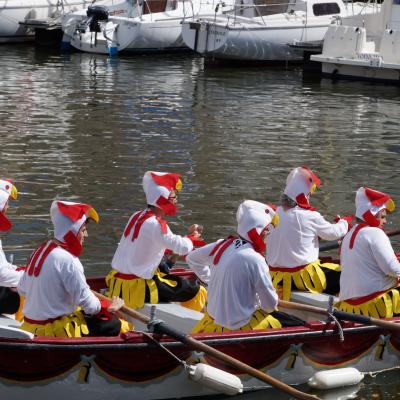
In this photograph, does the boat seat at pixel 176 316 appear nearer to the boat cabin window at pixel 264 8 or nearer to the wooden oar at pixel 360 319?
the wooden oar at pixel 360 319

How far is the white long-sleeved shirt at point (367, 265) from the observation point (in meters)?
12.6

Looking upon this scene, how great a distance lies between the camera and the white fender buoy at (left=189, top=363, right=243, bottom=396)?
11.6 m

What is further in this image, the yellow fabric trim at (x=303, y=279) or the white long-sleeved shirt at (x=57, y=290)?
the yellow fabric trim at (x=303, y=279)

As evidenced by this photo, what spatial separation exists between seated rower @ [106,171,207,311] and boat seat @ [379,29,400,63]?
2291 centimetres

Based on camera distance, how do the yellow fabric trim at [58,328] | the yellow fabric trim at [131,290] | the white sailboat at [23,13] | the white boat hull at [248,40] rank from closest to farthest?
1. the yellow fabric trim at [58,328]
2. the yellow fabric trim at [131,290]
3. the white boat hull at [248,40]
4. the white sailboat at [23,13]

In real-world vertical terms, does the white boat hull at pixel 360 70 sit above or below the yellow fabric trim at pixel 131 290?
below

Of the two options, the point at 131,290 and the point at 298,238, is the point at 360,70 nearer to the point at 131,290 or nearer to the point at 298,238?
the point at 298,238

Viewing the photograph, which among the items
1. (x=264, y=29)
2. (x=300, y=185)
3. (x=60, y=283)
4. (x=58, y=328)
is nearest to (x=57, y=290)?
(x=60, y=283)

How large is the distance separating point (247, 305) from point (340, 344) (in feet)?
4.45

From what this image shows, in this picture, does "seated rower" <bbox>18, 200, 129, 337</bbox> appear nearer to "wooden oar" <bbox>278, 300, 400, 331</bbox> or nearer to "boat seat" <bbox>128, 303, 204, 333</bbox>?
"boat seat" <bbox>128, 303, 204, 333</bbox>

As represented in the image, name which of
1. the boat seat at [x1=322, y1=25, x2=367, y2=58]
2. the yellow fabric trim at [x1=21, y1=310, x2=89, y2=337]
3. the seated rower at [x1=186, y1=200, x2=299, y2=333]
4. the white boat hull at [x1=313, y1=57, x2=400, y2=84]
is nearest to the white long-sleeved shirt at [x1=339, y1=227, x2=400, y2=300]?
the seated rower at [x1=186, y1=200, x2=299, y2=333]

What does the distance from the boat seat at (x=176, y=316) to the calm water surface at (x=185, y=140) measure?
1077 millimetres

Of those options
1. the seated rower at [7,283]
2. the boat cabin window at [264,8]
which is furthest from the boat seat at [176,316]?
the boat cabin window at [264,8]

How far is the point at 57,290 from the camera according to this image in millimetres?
11344
